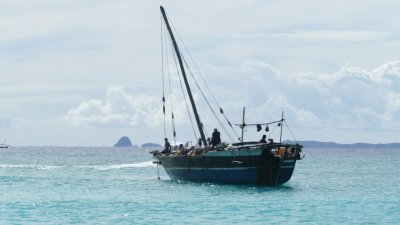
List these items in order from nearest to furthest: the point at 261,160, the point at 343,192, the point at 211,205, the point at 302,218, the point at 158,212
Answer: the point at 302,218 → the point at 158,212 → the point at 211,205 → the point at 261,160 → the point at 343,192

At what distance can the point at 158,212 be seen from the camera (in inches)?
1688

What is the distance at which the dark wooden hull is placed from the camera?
180 ft

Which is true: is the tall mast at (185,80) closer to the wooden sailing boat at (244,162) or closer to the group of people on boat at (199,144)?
the group of people on boat at (199,144)

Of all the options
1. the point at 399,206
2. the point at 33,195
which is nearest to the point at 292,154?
the point at 399,206

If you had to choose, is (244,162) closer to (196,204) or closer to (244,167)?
(244,167)

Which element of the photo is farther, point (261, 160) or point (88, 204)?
point (261, 160)

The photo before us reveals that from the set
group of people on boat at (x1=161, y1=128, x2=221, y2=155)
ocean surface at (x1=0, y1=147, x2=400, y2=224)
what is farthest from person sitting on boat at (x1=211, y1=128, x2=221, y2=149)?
ocean surface at (x1=0, y1=147, x2=400, y2=224)

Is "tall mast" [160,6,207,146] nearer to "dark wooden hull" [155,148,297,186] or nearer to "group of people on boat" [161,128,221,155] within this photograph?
"group of people on boat" [161,128,221,155]

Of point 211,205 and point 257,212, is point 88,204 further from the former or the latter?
point 257,212

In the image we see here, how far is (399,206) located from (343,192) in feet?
37.4

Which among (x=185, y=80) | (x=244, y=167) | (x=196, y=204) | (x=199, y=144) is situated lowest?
(x=196, y=204)

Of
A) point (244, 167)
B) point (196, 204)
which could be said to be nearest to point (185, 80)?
point (244, 167)

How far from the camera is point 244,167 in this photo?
5538 cm

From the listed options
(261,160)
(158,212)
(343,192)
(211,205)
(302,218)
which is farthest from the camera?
(343,192)
